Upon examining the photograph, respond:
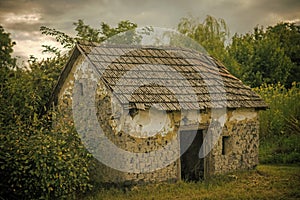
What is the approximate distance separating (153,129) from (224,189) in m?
2.37

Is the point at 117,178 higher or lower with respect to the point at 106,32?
lower

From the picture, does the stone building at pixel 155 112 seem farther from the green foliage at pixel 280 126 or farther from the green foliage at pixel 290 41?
the green foliage at pixel 290 41

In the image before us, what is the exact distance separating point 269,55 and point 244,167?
15.5 m

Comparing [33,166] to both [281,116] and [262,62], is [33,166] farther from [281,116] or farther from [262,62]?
[262,62]

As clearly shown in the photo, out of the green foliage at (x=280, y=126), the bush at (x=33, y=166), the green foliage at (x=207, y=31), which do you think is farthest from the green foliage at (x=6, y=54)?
the green foliage at (x=207, y=31)

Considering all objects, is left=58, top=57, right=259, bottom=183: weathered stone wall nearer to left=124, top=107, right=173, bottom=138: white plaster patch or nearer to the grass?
left=124, top=107, right=173, bottom=138: white plaster patch

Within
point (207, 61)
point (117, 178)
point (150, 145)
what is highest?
point (207, 61)

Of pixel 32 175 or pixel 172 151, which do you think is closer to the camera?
pixel 32 175

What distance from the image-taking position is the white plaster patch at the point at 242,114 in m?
12.5

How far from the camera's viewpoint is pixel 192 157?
43.5ft

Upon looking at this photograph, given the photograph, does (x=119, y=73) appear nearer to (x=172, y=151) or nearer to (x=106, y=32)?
(x=172, y=151)

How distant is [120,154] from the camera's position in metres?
10.2

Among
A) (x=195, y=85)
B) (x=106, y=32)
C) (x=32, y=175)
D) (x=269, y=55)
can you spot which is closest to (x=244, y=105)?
(x=195, y=85)

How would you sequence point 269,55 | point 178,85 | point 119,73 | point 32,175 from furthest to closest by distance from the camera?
point 269,55
point 178,85
point 119,73
point 32,175
